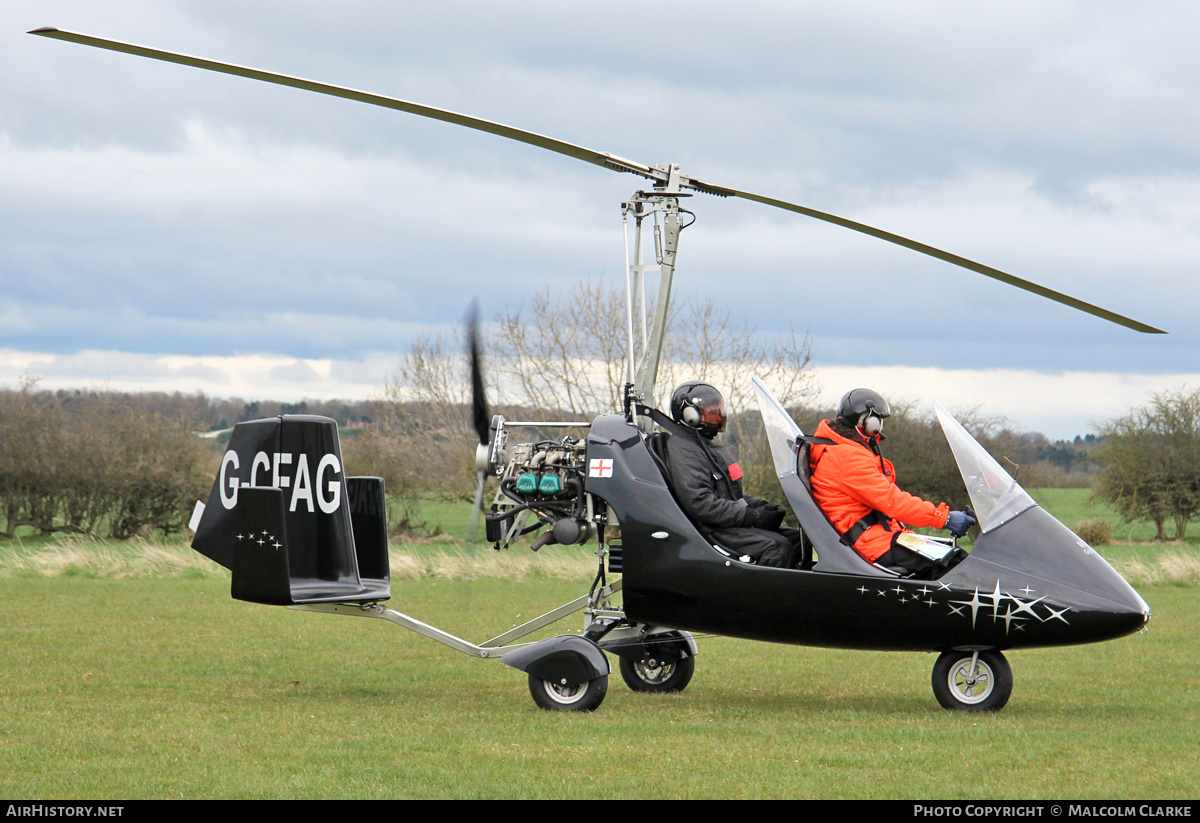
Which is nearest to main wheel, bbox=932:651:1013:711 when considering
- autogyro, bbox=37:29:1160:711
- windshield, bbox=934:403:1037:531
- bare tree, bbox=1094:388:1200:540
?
autogyro, bbox=37:29:1160:711

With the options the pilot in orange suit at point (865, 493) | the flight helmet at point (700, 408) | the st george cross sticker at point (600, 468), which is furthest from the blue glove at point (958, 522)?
the st george cross sticker at point (600, 468)

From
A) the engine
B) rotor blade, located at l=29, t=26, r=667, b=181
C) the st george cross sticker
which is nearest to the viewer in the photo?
rotor blade, located at l=29, t=26, r=667, b=181

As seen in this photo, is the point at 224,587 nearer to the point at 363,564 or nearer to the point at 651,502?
the point at 363,564

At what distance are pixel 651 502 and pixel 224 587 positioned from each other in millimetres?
13086

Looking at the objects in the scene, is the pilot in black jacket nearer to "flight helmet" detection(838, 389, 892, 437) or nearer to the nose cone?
"flight helmet" detection(838, 389, 892, 437)

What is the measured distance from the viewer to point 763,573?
7.29 m


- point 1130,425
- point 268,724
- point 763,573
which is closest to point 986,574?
point 763,573

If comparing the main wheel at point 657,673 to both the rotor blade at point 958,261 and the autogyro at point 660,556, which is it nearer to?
the autogyro at point 660,556

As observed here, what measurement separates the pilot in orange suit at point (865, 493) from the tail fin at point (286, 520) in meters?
3.36

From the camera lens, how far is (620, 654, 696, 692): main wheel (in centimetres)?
852

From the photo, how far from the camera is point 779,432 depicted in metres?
7.64

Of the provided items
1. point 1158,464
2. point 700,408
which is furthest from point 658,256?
point 1158,464

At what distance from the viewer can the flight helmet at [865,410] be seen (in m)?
7.30

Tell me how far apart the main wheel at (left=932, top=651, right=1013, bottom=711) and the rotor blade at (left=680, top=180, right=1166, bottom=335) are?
2221 mm
